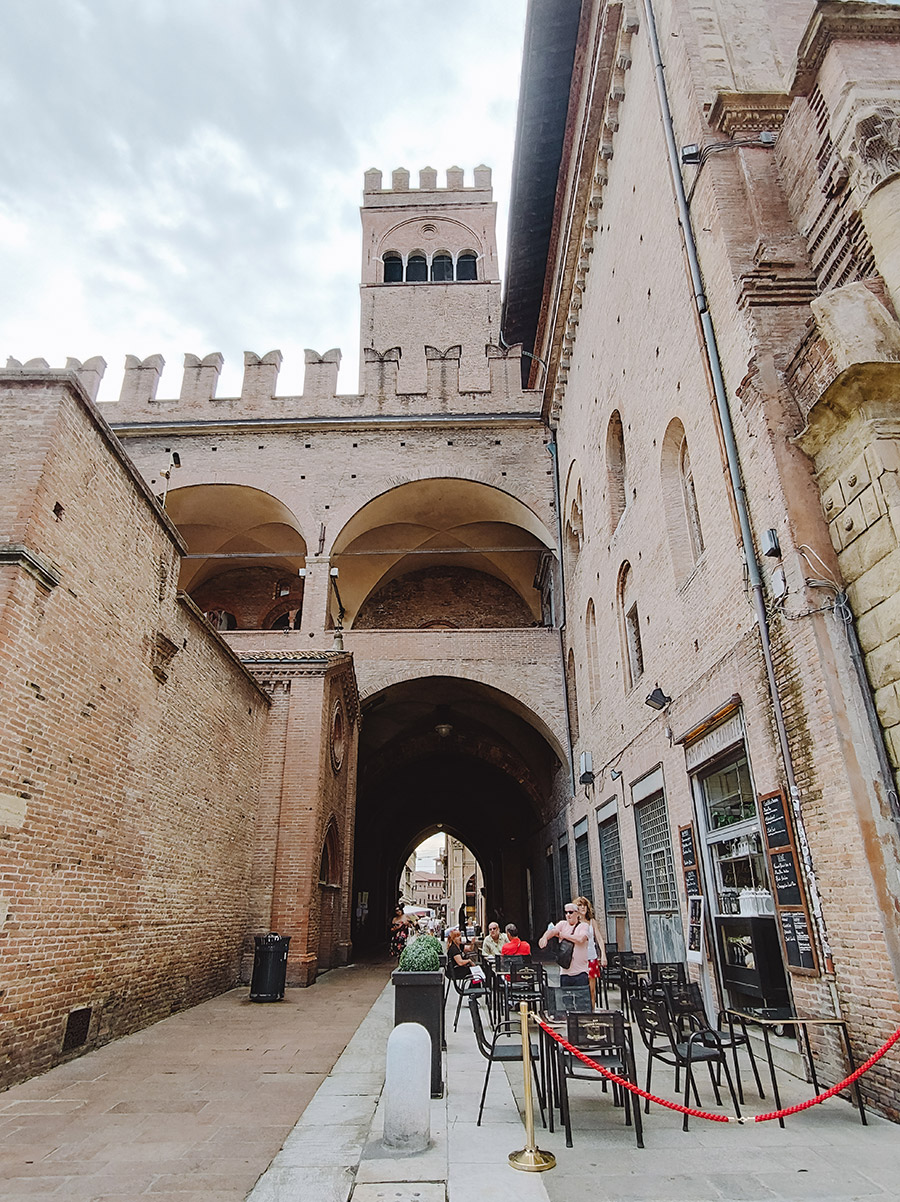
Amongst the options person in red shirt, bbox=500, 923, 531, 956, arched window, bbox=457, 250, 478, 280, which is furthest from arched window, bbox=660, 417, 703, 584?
arched window, bbox=457, 250, 478, 280

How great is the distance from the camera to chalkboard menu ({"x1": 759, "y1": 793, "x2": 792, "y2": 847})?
5.80 meters

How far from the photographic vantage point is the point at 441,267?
88.9 ft

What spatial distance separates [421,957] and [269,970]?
5260mm

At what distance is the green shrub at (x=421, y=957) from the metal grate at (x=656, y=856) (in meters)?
4.43

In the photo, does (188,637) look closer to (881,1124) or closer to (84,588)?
(84,588)

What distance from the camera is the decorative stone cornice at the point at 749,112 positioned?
25.2 ft

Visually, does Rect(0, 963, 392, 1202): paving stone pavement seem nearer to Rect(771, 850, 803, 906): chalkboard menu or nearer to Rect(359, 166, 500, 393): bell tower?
Rect(771, 850, 803, 906): chalkboard menu

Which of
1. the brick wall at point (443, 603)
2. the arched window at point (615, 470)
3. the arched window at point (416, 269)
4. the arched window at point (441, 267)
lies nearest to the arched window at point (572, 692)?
the arched window at point (615, 470)

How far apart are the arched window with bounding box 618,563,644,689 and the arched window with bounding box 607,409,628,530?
3.35 feet

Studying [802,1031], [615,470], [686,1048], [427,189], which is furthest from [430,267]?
[686,1048]

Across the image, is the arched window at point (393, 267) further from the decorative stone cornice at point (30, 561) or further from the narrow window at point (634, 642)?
the decorative stone cornice at point (30, 561)

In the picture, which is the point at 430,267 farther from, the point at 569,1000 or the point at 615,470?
the point at 569,1000

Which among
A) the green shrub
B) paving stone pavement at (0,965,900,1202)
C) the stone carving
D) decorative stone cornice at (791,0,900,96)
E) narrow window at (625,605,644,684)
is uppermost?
decorative stone cornice at (791,0,900,96)

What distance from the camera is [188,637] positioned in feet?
30.2
